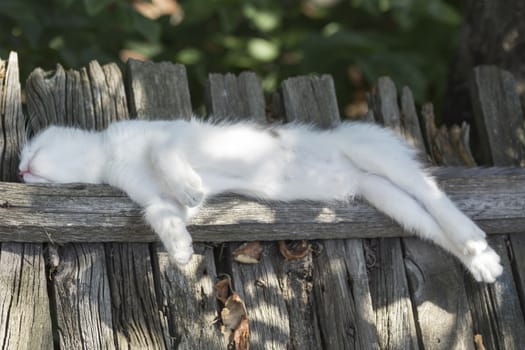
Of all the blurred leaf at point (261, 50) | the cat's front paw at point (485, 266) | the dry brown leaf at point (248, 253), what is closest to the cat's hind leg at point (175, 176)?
the dry brown leaf at point (248, 253)

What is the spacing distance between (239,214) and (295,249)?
0.93ft

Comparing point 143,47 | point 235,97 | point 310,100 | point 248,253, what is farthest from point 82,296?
point 143,47

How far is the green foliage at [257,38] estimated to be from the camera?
3.73m

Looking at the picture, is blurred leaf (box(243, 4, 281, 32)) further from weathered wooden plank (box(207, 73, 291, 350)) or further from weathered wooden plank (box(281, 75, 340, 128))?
weathered wooden plank (box(207, 73, 291, 350))

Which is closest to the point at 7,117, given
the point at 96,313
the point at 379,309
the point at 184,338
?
the point at 96,313

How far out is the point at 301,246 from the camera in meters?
2.80

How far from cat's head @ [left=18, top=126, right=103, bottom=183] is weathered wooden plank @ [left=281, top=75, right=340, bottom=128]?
0.84 metres

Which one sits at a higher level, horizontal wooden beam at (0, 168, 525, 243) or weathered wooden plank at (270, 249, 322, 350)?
horizontal wooden beam at (0, 168, 525, 243)

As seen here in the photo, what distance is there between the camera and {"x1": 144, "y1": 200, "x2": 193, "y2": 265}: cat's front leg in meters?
2.53

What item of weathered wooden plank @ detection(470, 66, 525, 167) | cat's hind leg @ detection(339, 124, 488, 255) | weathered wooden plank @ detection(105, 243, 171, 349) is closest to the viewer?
weathered wooden plank @ detection(105, 243, 171, 349)

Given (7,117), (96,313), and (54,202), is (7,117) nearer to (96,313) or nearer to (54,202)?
(54,202)

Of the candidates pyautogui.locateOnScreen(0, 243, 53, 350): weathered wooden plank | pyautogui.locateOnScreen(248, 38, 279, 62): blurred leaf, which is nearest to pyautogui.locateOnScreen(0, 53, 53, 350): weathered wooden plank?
pyautogui.locateOnScreen(0, 243, 53, 350): weathered wooden plank

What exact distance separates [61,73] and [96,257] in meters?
0.83

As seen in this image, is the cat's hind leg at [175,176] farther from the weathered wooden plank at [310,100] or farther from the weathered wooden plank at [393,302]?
the weathered wooden plank at [393,302]
